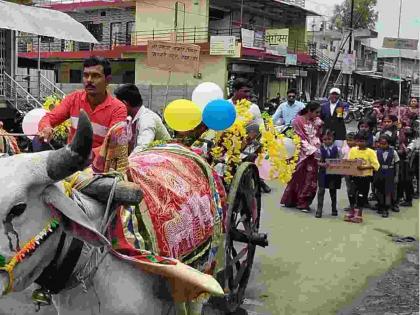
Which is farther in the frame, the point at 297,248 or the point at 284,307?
the point at 297,248

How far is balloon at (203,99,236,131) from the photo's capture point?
414cm

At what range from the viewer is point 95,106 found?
372cm

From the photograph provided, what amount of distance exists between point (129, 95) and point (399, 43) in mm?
7568

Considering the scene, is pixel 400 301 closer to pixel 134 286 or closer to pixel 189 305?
pixel 189 305

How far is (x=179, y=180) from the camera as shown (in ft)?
11.3

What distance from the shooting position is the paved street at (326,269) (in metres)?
4.86

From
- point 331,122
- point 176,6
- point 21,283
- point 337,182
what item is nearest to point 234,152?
point 21,283

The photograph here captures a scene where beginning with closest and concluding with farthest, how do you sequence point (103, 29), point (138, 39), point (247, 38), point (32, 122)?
point (32, 122)
point (247, 38)
point (138, 39)
point (103, 29)

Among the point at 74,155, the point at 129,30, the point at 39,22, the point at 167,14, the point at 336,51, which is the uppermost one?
the point at 167,14

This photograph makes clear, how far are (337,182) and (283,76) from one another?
20570mm

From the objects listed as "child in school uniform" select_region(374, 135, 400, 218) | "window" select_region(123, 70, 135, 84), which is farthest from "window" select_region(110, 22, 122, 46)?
"child in school uniform" select_region(374, 135, 400, 218)

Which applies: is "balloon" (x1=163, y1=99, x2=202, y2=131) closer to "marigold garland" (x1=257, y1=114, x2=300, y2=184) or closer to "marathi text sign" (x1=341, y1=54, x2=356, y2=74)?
"marigold garland" (x1=257, y1=114, x2=300, y2=184)

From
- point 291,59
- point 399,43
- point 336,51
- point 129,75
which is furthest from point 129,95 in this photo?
point 336,51

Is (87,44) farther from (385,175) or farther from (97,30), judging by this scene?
(385,175)
